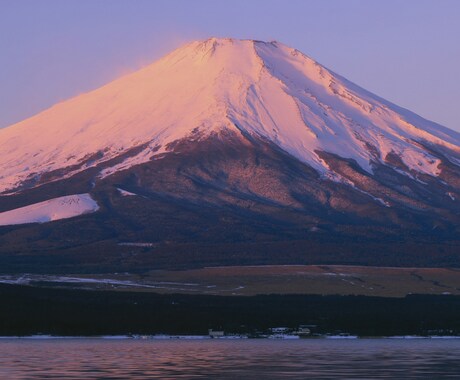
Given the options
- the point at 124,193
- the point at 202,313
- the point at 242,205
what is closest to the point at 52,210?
the point at 124,193

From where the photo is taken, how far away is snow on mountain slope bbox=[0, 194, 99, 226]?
17000 centimetres

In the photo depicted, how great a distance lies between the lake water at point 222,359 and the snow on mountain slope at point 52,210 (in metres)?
97.3

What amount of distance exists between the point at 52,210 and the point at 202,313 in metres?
81.8

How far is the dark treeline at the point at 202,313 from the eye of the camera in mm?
83750

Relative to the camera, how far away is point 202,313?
3698 inches

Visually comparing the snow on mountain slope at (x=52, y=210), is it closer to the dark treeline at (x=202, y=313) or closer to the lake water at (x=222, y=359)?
the dark treeline at (x=202, y=313)

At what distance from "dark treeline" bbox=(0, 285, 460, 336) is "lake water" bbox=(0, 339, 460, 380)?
9.83 metres

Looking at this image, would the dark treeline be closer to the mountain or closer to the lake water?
the lake water

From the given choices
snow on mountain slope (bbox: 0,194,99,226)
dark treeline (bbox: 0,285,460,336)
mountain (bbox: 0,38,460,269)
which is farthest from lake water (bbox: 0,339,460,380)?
snow on mountain slope (bbox: 0,194,99,226)

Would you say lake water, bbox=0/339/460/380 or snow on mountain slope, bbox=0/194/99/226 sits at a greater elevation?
snow on mountain slope, bbox=0/194/99/226

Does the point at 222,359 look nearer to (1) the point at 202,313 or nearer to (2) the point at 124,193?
(1) the point at 202,313

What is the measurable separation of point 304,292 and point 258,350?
56.7m

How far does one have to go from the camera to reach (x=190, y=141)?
198625mm

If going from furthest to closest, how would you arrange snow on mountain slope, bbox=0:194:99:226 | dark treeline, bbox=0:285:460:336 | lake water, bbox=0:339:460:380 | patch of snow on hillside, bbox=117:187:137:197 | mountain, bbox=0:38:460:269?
patch of snow on hillside, bbox=117:187:137:197 < snow on mountain slope, bbox=0:194:99:226 < mountain, bbox=0:38:460:269 < dark treeline, bbox=0:285:460:336 < lake water, bbox=0:339:460:380
